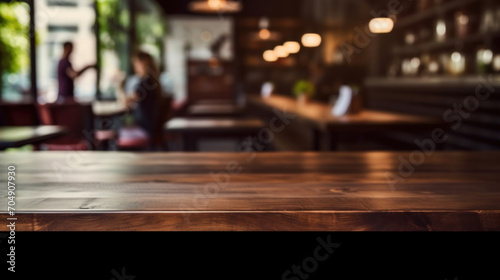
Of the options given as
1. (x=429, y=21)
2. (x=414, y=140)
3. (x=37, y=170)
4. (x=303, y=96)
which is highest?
(x=429, y=21)

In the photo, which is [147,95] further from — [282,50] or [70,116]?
[282,50]

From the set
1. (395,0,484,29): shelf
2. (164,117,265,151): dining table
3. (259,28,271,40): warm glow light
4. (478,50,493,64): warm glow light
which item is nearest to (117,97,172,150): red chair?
(164,117,265,151): dining table

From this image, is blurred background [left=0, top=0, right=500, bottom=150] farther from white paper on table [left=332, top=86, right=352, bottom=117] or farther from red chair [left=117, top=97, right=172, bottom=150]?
red chair [left=117, top=97, right=172, bottom=150]

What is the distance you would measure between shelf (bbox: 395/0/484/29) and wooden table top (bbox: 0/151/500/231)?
15.5 feet

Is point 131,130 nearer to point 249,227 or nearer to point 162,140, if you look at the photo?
point 162,140

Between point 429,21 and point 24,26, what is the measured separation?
5.33 metres

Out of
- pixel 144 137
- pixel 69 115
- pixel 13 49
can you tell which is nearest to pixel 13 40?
pixel 13 49

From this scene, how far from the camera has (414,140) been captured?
6.25 m

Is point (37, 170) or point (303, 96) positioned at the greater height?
point (37, 170)

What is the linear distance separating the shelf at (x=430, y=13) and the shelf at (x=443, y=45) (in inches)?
14.1

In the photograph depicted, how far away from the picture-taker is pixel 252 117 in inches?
288

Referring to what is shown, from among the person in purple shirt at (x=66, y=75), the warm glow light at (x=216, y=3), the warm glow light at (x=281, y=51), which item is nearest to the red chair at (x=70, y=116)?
the person in purple shirt at (x=66, y=75)

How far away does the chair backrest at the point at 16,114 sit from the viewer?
3490 millimetres
